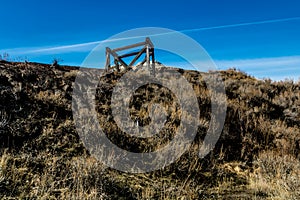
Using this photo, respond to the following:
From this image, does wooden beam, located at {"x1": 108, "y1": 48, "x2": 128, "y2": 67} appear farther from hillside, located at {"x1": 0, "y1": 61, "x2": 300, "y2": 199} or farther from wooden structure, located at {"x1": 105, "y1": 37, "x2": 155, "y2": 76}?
hillside, located at {"x1": 0, "y1": 61, "x2": 300, "y2": 199}

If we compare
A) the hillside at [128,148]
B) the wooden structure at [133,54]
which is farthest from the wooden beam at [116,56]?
the hillside at [128,148]

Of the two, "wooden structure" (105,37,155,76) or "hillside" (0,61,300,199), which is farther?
"wooden structure" (105,37,155,76)

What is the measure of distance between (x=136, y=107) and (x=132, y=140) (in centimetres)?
179

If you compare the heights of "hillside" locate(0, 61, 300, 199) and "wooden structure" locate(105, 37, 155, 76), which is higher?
"wooden structure" locate(105, 37, 155, 76)

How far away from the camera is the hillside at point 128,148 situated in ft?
16.2

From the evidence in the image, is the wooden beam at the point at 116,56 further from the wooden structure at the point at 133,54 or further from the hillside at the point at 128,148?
the hillside at the point at 128,148

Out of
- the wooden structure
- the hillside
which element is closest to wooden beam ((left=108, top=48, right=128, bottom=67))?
the wooden structure

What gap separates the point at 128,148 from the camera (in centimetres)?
670

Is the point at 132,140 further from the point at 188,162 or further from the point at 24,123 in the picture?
the point at 24,123

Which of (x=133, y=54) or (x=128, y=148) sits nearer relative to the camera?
(x=128, y=148)

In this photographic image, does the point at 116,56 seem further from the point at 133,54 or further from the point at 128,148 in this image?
the point at 128,148

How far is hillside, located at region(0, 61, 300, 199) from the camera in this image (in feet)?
16.2

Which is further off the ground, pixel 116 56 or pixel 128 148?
pixel 116 56

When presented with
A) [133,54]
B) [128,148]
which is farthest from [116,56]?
[128,148]
